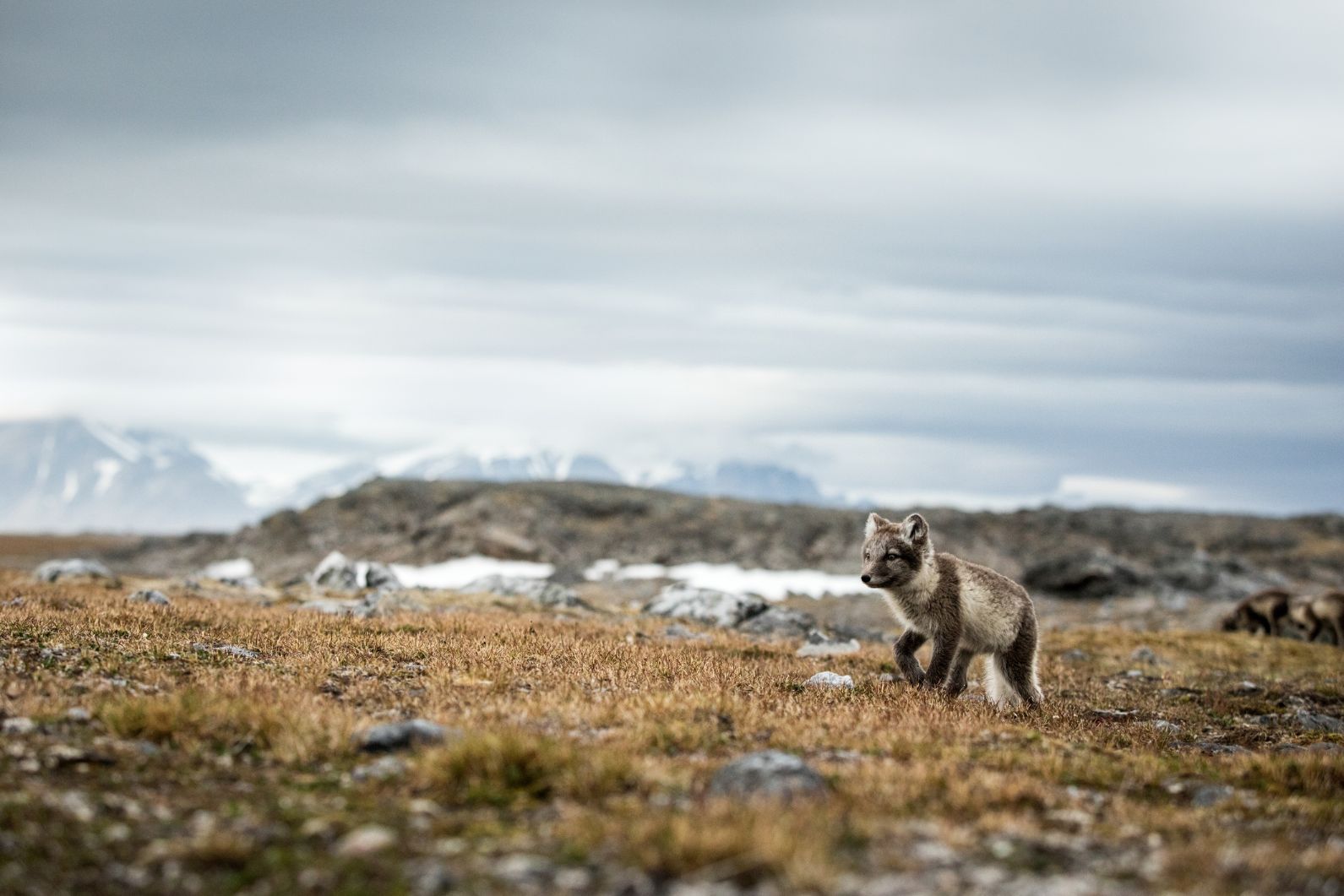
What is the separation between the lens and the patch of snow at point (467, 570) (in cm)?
5778

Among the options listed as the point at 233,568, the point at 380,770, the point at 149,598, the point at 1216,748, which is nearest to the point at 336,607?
the point at 149,598

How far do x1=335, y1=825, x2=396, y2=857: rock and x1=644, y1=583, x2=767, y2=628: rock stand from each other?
828 inches

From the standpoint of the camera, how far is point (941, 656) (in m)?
15.0

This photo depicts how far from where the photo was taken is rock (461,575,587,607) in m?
31.5

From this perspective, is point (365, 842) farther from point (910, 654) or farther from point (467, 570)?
point (467, 570)

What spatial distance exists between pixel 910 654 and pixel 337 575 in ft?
90.2

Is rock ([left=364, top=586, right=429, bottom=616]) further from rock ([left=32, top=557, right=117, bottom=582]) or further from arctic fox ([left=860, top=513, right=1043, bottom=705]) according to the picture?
arctic fox ([left=860, top=513, right=1043, bottom=705])

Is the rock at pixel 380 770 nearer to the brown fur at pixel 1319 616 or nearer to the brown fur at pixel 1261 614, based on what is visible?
the brown fur at pixel 1319 616

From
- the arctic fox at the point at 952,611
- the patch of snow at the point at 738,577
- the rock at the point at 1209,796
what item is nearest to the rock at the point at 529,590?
the arctic fox at the point at 952,611

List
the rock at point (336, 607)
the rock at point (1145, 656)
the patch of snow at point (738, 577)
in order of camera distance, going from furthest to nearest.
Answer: the patch of snow at point (738, 577) → the rock at point (1145, 656) → the rock at point (336, 607)

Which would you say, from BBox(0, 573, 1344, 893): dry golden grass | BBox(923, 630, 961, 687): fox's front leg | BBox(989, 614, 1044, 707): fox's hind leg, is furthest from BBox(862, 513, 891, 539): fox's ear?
BBox(989, 614, 1044, 707): fox's hind leg

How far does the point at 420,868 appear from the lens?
6.34 meters

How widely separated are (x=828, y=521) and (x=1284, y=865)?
2864 inches

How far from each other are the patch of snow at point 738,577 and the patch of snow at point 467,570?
3287 mm
